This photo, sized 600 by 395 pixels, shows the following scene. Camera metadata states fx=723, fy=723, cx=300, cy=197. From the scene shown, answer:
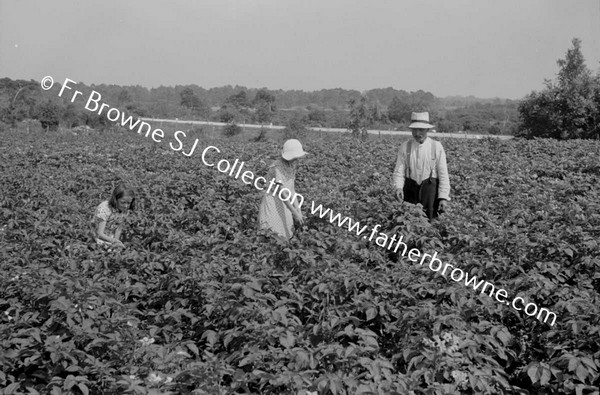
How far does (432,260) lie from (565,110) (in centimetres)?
2353

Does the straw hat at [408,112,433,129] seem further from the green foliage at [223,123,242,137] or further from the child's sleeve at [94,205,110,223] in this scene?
the green foliage at [223,123,242,137]

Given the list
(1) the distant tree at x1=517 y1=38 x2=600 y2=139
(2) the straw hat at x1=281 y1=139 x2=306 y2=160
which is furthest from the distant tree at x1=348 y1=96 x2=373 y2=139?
(2) the straw hat at x1=281 y1=139 x2=306 y2=160

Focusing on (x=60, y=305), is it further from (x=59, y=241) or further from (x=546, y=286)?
(x=546, y=286)

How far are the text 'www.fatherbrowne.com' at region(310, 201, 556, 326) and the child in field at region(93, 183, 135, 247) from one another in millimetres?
1571

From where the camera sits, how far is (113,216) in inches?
223

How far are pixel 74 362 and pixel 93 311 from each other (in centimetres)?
42

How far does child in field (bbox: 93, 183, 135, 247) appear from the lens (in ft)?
18.3

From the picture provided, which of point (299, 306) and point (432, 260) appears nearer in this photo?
point (299, 306)

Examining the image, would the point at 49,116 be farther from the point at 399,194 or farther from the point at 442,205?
the point at 442,205

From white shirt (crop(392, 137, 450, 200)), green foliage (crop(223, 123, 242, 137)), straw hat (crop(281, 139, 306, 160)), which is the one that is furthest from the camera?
green foliage (crop(223, 123, 242, 137))

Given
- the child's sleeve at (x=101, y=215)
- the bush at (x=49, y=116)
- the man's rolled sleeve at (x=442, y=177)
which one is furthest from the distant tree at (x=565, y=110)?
the child's sleeve at (x=101, y=215)

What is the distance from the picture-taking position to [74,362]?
119 inches

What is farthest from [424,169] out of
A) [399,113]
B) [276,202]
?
[399,113]

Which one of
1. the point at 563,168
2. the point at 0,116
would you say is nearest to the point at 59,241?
the point at 563,168
